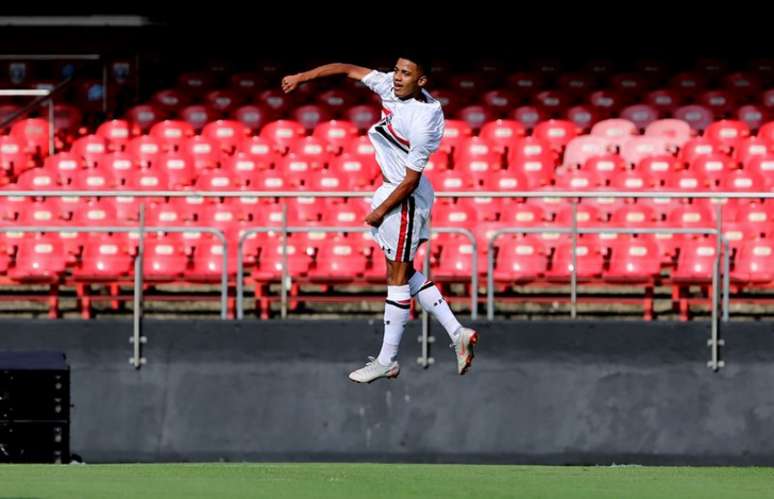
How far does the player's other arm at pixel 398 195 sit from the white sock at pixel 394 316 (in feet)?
1.81

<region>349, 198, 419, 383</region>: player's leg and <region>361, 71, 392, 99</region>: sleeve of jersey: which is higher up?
<region>361, 71, 392, 99</region>: sleeve of jersey

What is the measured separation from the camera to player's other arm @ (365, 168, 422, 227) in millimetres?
10477

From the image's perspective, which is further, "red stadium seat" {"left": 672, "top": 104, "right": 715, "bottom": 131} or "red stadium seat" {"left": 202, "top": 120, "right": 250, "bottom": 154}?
"red stadium seat" {"left": 672, "top": 104, "right": 715, "bottom": 131}

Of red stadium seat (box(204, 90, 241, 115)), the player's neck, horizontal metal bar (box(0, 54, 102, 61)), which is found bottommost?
the player's neck

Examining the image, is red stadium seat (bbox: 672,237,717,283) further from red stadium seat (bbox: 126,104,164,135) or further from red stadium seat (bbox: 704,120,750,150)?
red stadium seat (bbox: 126,104,164,135)

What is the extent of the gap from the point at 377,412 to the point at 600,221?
134 inches

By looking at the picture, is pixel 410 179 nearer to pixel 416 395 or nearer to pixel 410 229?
pixel 410 229

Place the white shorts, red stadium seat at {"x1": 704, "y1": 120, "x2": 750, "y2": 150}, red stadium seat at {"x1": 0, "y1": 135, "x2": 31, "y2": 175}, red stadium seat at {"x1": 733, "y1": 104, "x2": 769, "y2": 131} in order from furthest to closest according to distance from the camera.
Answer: red stadium seat at {"x1": 733, "y1": 104, "x2": 769, "y2": 131} < red stadium seat at {"x1": 0, "y1": 135, "x2": 31, "y2": 175} < red stadium seat at {"x1": 704, "y1": 120, "x2": 750, "y2": 150} < the white shorts

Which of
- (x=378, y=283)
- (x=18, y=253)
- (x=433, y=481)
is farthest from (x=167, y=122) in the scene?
(x=433, y=481)

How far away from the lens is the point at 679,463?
15.7 m

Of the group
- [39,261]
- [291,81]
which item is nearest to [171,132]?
[39,261]

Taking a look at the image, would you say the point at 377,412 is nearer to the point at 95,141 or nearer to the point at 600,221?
the point at 600,221

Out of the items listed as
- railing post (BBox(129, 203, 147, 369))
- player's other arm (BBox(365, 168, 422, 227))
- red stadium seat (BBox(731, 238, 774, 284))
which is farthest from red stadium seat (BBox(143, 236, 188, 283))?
player's other arm (BBox(365, 168, 422, 227))

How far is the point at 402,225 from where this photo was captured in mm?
10703
